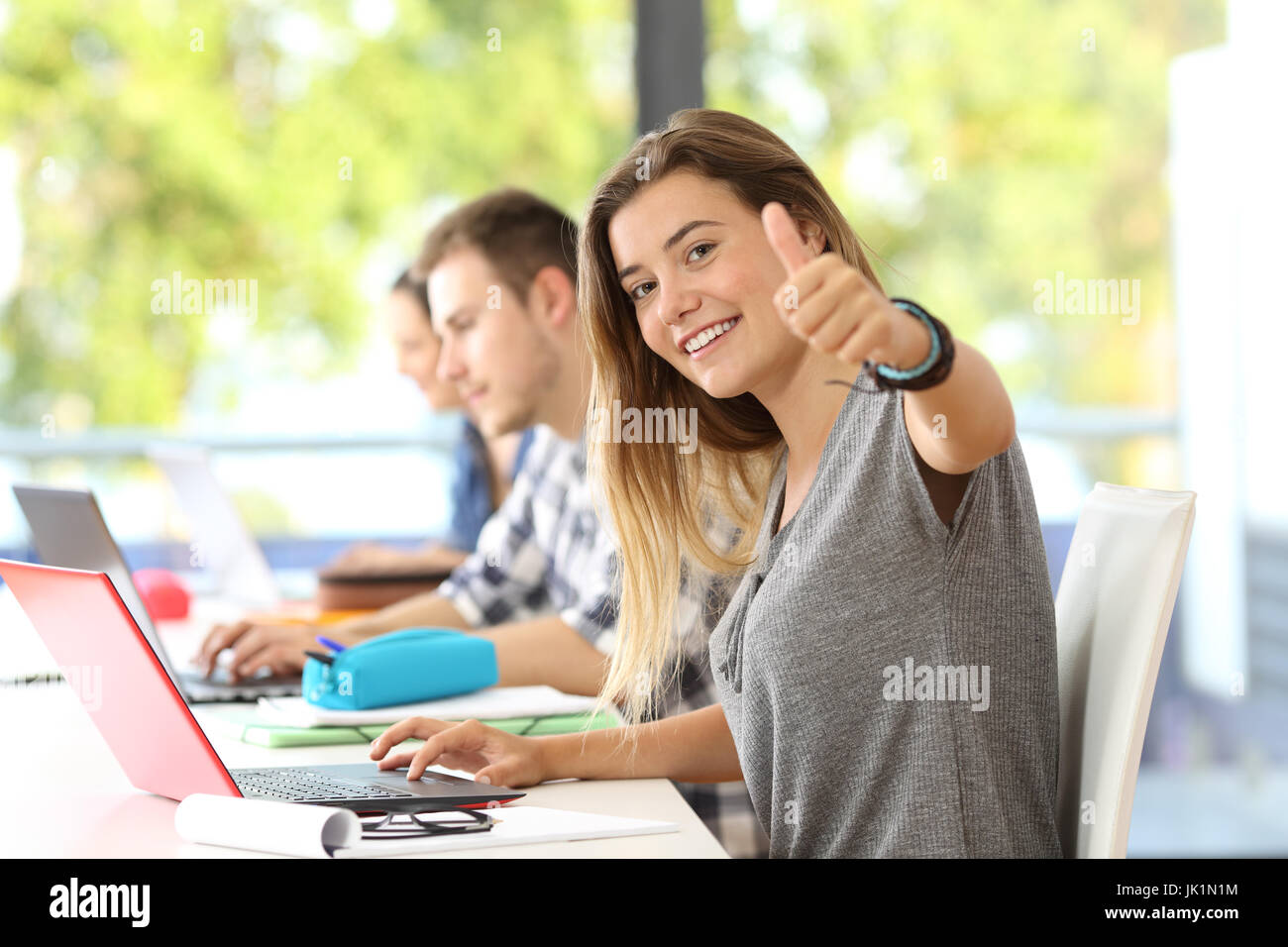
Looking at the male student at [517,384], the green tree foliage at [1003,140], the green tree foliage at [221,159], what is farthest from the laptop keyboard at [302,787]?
the green tree foliage at [221,159]

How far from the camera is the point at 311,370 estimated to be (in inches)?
185

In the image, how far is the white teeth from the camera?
122 cm

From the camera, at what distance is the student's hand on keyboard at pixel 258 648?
1.57 metres

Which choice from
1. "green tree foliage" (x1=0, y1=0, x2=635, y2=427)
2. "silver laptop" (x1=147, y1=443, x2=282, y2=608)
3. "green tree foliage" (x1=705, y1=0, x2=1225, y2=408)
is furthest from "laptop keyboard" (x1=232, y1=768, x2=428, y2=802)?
"green tree foliage" (x1=0, y1=0, x2=635, y2=427)

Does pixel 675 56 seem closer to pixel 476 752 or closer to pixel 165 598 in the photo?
pixel 165 598

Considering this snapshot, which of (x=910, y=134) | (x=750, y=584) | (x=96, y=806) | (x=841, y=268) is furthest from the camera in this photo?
(x=910, y=134)

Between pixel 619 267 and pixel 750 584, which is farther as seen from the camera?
pixel 619 267

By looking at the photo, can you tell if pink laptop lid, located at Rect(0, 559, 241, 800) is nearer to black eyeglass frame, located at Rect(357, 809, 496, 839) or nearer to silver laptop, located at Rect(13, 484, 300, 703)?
black eyeglass frame, located at Rect(357, 809, 496, 839)

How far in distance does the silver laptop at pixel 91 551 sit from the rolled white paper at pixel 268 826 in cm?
39

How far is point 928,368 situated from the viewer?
2.83ft
